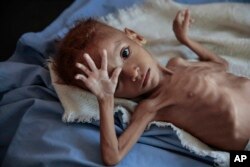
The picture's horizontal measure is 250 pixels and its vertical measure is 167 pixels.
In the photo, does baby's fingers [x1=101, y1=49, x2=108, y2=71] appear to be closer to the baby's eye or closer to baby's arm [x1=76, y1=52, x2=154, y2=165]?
baby's arm [x1=76, y1=52, x2=154, y2=165]

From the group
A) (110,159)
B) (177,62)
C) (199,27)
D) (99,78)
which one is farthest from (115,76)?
(199,27)

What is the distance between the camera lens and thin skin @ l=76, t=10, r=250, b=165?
963mm

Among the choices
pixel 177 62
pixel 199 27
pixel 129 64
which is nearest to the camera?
pixel 129 64

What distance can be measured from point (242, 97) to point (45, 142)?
47cm

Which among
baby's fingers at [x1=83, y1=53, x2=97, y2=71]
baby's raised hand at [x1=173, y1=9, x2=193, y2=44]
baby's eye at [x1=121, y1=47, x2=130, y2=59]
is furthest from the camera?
baby's raised hand at [x1=173, y1=9, x2=193, y2=44]

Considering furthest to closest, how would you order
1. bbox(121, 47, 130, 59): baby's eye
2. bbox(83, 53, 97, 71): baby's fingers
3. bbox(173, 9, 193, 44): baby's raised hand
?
1. bbox(173, 9, 193, 44): baby's raised hand
2. bbox(121, 47, 130, 59): baby's eye
3. bbox(83, 53, 97, 71): baby's fingers

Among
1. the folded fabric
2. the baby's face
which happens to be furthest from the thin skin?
the folded fabric

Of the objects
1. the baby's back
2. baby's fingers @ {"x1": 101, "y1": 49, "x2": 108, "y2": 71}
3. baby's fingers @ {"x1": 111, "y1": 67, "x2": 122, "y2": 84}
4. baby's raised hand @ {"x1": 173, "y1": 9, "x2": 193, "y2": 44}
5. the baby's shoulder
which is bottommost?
the baby's back

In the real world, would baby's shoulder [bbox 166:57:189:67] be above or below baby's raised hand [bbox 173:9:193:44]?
below

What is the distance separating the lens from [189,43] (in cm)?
117

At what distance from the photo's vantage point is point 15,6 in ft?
4.95

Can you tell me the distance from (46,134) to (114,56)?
241 mm

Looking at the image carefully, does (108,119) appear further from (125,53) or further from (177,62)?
(177,62)

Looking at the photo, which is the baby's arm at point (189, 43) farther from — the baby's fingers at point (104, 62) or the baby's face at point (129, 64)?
the baby's fingers at point (104, 62)
